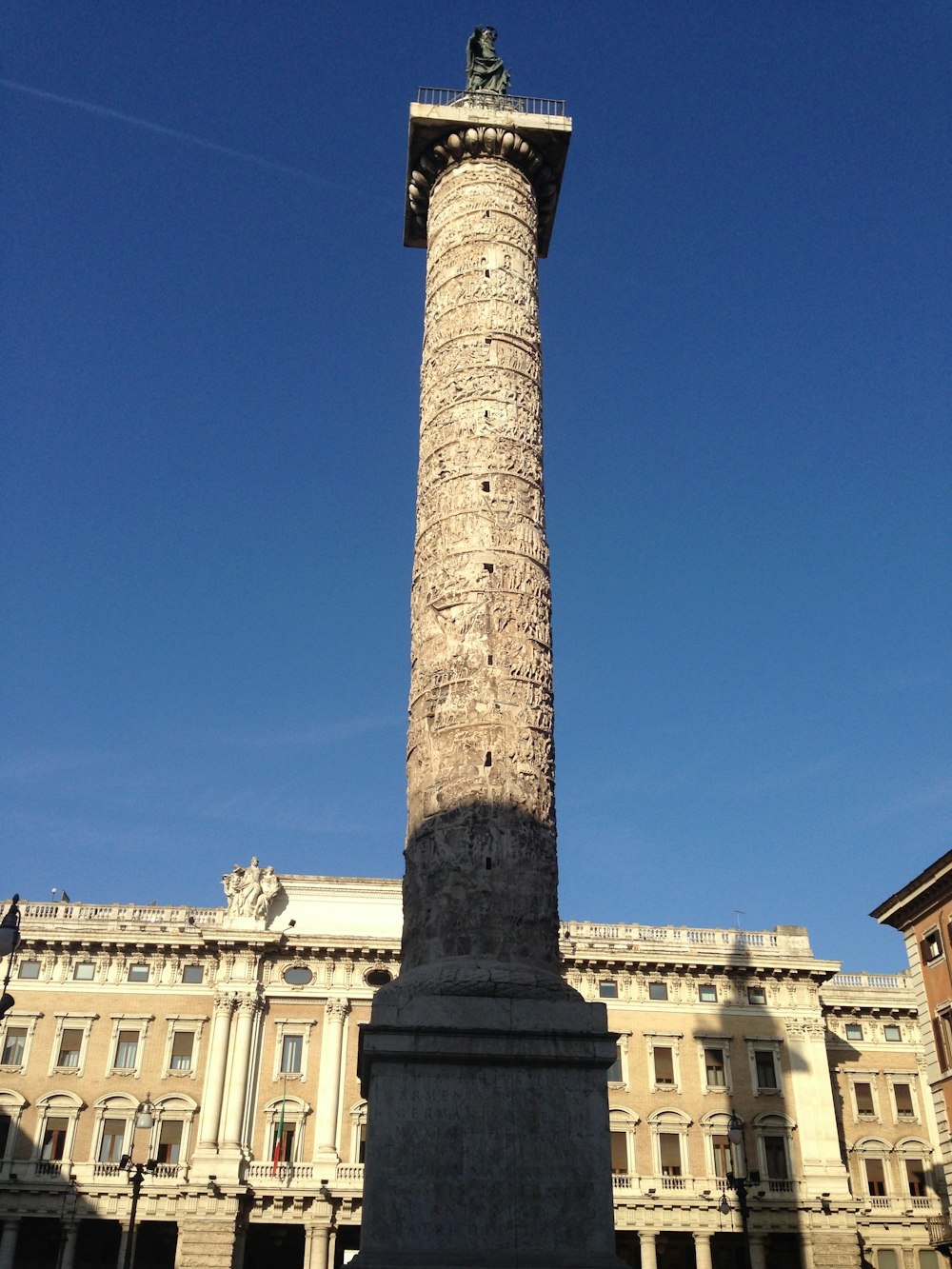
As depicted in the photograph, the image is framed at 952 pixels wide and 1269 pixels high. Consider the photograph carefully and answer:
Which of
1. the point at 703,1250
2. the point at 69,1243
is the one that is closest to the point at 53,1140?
the point at 69,1243

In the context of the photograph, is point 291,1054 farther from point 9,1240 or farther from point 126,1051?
point 9,1240

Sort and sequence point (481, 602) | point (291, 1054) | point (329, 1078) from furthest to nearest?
1. point (291, 1054)
2. point (329, 1078)
3. point (481, 602)

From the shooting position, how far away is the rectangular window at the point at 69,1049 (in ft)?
107

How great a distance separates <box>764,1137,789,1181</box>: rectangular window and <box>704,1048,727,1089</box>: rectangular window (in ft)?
6.18

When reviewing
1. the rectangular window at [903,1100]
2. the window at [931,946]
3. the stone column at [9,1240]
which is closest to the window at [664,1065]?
the rectangular window at [903,1100]

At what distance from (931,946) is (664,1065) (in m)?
12.1

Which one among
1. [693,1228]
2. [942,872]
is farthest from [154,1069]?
[942,872]

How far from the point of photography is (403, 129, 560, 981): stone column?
12133 millimetres

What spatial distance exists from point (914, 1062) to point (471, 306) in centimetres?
3090

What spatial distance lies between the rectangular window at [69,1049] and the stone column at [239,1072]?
4.30 m

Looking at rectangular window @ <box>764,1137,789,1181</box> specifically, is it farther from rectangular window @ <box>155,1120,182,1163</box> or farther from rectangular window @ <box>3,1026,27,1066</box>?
rectangular window @ <box>3,1026,27,1066</box>

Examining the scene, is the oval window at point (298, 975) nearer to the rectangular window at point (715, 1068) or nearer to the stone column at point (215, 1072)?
the stone column at point (215, 1072)

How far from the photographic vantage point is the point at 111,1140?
1252 inches

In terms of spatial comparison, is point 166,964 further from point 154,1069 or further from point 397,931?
point 397,931
